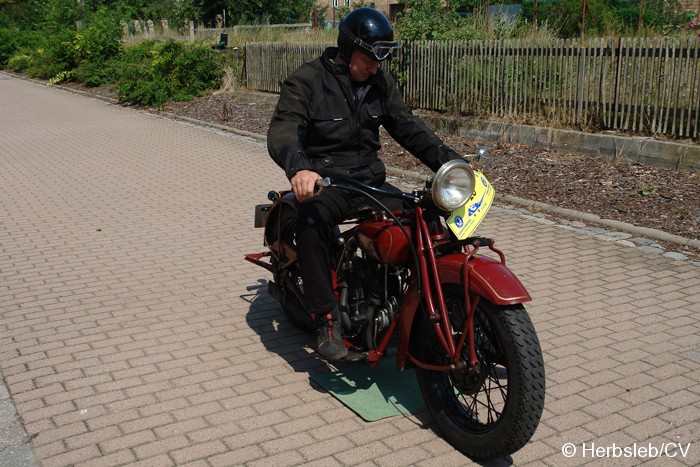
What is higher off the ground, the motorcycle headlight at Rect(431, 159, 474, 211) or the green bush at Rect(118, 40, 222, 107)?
the motorcycle headlight at Rect(431, 159, 474, 211)

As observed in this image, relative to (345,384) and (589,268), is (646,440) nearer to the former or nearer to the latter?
(345,384)

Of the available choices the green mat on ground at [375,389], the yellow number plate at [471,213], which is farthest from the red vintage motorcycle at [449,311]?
the green mat on ground at [375,389]

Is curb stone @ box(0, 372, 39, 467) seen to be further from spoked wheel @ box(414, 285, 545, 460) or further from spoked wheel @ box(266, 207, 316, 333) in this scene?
spoked wheel @ box(414, 285, 545, 460)

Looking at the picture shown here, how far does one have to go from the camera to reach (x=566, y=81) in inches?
450

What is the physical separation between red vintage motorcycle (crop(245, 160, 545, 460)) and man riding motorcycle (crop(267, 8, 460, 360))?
0.13 metres

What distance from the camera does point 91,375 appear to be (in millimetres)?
4715

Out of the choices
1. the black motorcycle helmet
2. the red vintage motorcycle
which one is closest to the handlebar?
the red vintage motorcycle

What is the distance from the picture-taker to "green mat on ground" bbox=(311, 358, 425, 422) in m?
4.25

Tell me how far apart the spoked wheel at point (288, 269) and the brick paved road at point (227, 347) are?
0.75 ft

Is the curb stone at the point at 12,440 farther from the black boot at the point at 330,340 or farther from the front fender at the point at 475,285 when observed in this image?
the front fender at the point at 475,285

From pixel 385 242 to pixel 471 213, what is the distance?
0.45 m

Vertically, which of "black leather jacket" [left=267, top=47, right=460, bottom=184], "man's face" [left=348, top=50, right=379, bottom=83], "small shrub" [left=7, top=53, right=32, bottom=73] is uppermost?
"man's face" [left=348, top=50, right=379, bottom=83]

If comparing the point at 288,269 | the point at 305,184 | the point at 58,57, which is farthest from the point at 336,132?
the point at 58,57

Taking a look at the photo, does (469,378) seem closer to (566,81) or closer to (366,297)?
(366,297)
